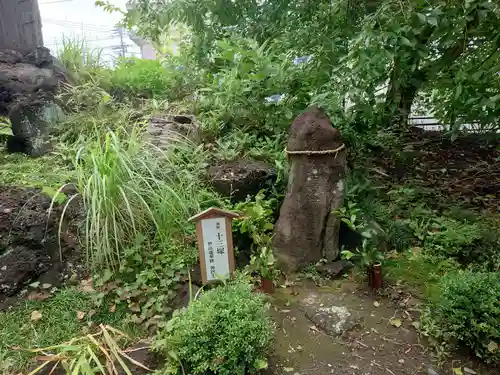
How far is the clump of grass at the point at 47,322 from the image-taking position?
2.17m

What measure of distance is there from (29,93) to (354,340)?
4.28 m

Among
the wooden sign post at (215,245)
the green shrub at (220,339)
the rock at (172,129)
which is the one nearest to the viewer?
the green shrub at (220,339)

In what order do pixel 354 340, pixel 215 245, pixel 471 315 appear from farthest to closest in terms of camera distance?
pixel 215 245 < pixel 354 340 < pixel 471 315

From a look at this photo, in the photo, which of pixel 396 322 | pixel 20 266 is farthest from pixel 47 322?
pixel 396 322

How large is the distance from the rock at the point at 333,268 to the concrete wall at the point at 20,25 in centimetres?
471

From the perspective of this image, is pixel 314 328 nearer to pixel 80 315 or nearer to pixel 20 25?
pixel 80 315

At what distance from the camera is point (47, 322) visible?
2385mm

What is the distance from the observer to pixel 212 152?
3805 millimetres

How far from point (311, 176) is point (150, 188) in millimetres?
1216

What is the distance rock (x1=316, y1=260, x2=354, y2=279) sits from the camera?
283cm

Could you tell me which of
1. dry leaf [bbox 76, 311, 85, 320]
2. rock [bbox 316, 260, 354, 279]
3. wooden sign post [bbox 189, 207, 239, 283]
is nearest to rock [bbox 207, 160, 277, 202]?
wooden sign post [bbox 189, 207, 239, 283]

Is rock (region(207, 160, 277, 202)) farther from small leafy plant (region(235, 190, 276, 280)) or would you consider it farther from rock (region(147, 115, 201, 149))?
rock (region(147, 115, 201, 149))

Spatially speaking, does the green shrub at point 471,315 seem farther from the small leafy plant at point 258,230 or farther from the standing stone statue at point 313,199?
the small leafy plant at point 258,230

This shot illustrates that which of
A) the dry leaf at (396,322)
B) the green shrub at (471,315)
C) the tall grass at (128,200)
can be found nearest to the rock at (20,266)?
the tall grass at (128,200)
